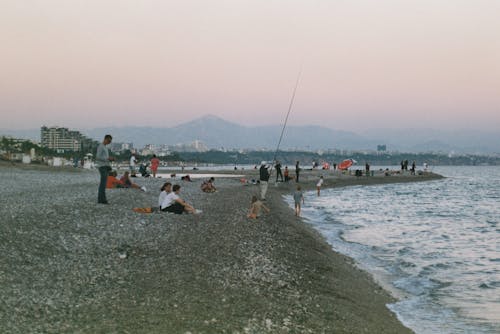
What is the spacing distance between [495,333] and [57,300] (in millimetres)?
6901

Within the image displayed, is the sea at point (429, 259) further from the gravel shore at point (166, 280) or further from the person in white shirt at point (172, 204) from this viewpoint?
the person in white shirt at point (172, 204)

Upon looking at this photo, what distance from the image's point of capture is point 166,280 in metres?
8.73

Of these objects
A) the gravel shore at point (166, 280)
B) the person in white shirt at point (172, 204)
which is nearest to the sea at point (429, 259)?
the gravel shore at point (166, 280)

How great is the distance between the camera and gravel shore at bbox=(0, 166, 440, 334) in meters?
6.54

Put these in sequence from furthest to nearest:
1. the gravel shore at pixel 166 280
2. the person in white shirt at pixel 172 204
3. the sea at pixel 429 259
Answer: the person in white shirt at pixel 172 204 < the sea at pixel 429 259 < the gravel shore at pixel 166 280

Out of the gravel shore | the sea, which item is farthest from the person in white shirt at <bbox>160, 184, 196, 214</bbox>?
the sea

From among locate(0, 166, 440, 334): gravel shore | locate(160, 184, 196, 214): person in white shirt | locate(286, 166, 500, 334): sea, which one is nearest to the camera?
locate(0, 166, 440, 334): gravel shore

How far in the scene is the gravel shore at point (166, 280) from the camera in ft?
21.5

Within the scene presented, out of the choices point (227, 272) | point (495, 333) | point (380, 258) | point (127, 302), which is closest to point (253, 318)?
point (127, 302)

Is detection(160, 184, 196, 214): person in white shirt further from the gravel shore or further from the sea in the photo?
the sea

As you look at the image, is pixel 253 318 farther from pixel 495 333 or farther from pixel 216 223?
pixel 216 223

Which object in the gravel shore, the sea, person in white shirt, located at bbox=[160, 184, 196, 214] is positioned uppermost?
person in white shirt, located at bbox=[160, 184, 196, 214]

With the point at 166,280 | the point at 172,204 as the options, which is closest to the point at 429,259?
the point at 172,204

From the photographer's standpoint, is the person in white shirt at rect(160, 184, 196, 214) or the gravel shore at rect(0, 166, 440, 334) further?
the person in white shirt at rect(160, 184, 196, 214)
